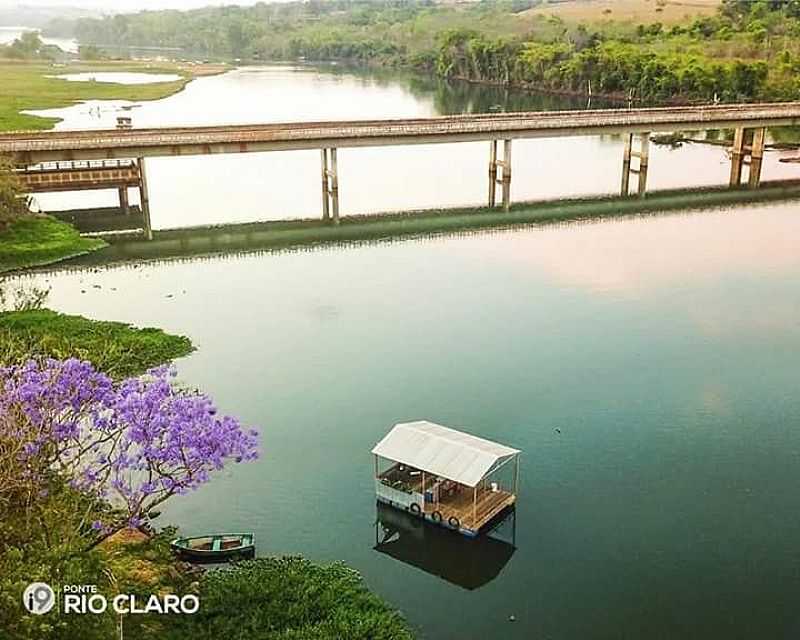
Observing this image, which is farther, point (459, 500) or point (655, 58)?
point (655, 58)

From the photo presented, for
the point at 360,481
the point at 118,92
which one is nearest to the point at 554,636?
the point at 360,481

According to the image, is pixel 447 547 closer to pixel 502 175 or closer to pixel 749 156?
pixel 502 175

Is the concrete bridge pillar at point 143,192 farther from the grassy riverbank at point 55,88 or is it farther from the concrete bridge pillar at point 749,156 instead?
the concrete bridge pillar at point 749,156

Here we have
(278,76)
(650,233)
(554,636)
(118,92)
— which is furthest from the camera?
(278,76)

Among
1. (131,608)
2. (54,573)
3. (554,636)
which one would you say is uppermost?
(54,573)

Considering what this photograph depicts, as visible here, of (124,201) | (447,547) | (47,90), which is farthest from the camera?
(47,90)

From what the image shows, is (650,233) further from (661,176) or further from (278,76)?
(278,76)

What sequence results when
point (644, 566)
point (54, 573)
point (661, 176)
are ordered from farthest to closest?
point (661, 176) < point (644, 566) < point (54, 573)

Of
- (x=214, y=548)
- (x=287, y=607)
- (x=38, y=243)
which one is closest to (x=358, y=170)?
(x=38, y=243)
